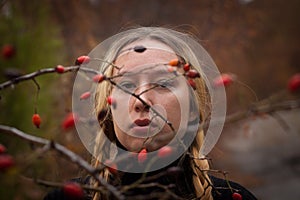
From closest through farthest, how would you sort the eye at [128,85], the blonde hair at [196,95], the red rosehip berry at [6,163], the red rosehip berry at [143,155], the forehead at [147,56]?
the red rosehip berry at [6,163] → the red rosehip berry at [143,155] → the eye at [128,85] → the forehead at [147,56] → the blonde hair at [196,95]

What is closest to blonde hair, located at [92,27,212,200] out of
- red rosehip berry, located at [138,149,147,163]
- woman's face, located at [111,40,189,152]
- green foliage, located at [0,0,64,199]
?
woman's face, located at [111,40,189,152]

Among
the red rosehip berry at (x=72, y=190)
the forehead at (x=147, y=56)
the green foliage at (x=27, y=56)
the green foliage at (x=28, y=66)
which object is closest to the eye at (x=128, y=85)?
the forehead at (x=147, y=56)

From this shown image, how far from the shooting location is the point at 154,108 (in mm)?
1034

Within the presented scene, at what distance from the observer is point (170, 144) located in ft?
3.05

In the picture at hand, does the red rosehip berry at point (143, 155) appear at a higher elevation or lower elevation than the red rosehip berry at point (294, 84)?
lower

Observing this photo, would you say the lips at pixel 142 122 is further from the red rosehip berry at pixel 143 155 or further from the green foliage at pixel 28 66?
the green foliage at pixel 28 66

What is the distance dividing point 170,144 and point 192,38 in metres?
0.84

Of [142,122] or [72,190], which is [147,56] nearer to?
[142,122]

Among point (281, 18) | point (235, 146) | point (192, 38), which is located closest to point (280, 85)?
point (281, 18)

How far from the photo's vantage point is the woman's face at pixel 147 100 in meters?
1.08

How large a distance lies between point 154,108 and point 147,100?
9 centimetres

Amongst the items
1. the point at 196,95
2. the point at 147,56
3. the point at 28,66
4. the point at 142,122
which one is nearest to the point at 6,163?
the point at 142,122

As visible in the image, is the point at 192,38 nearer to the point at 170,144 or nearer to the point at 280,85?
the point at 170,144

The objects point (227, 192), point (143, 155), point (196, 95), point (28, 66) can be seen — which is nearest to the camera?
point (143, 155)
